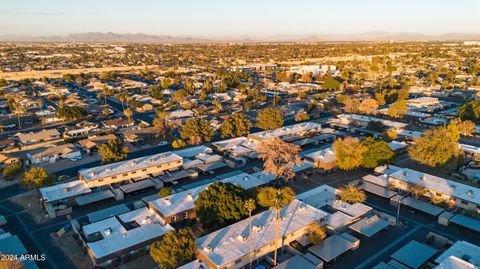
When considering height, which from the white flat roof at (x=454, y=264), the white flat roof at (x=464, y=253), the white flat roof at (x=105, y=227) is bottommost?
the white flat roof at (x=105, y=227)

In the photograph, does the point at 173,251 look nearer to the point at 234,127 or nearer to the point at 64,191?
the point at 64,191

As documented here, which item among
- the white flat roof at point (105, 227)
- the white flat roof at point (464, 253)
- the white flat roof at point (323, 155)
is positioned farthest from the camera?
the white flat roof at point (323, 155)

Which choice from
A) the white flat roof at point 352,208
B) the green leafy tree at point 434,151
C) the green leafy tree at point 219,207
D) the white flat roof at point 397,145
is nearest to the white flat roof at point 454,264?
the white flat roof at point 352,208

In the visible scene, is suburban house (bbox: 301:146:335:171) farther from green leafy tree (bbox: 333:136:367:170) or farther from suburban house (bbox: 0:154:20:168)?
suburban house (bbox: 0:154:20:168)

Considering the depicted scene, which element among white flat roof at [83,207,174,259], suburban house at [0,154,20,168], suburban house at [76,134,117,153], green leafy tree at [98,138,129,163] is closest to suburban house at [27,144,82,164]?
suburban house at [76,134,117,153]

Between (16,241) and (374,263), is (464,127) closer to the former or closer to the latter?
(374,263)

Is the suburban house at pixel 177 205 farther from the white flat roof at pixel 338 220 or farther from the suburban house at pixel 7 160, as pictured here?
the suburban house at pixel 7 160

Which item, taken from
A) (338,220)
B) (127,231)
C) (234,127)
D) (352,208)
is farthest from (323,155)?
(127,231)
